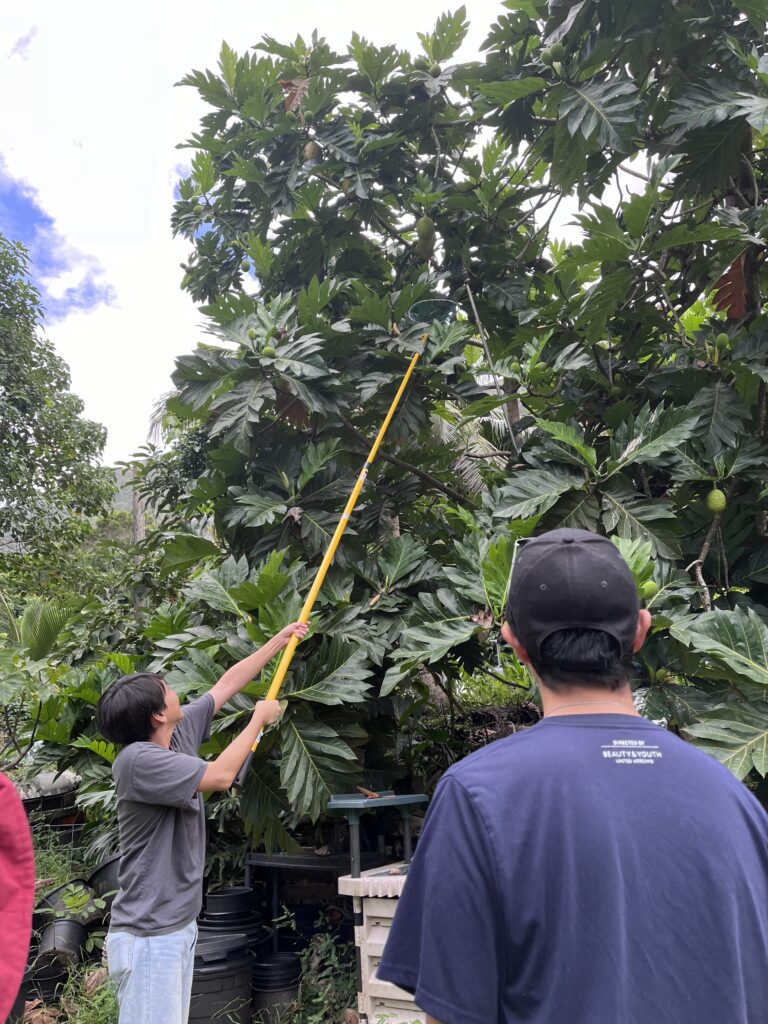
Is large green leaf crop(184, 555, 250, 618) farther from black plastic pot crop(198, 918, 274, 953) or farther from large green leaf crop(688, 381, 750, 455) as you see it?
large green leaf crop(688, 381, 750, 455)

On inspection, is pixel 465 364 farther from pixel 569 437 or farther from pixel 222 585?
pixel 222 585

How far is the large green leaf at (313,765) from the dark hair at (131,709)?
2.37 feet

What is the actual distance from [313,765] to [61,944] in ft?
5.70

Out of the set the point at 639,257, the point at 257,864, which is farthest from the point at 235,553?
the point at 639,257

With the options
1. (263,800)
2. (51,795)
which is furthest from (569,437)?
(51,795)

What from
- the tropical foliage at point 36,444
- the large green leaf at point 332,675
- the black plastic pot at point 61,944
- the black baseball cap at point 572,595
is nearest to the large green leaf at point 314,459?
the large green leaf at point 332,675

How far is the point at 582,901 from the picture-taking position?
2.65 ft

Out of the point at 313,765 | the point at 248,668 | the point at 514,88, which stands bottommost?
the point at 313,765

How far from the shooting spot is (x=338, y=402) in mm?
3449

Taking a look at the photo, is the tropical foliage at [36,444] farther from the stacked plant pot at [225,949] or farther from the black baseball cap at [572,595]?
the black baseball cap at [572,595]

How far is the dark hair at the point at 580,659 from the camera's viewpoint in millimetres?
918

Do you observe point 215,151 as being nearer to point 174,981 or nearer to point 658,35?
point 658,35

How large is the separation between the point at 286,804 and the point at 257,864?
26.8 inches

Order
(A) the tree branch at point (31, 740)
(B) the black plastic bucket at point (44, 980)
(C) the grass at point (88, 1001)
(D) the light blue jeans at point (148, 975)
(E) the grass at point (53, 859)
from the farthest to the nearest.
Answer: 1. (E) the grass at point (53, 859)
2. (A) the tree branch at point (31, 740)
3. (B) the black plastic bucket at point (44, 980)
4. (C) the grass at point (88, 1001)
5. (D) the light blue jeans at point (148, 975)
